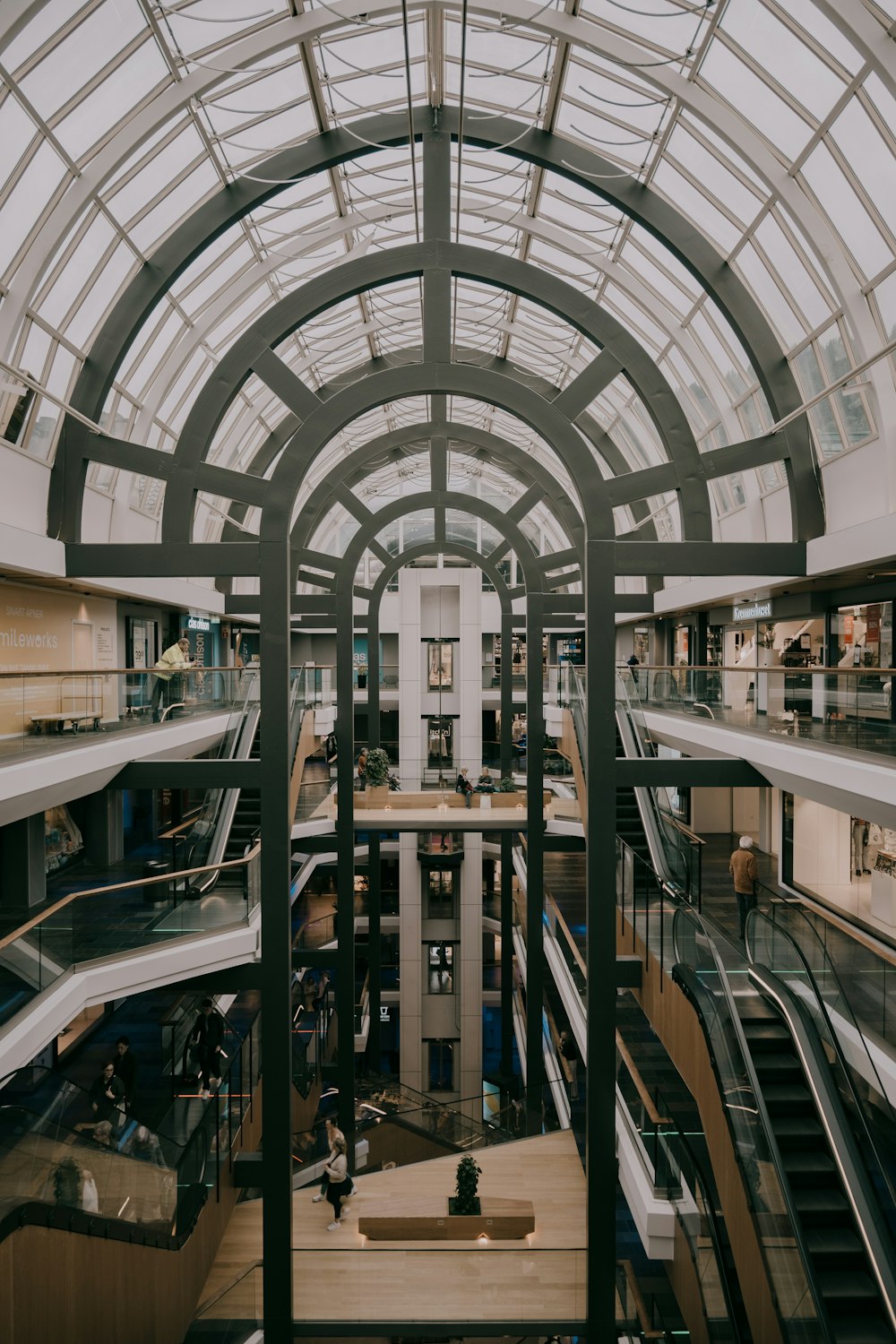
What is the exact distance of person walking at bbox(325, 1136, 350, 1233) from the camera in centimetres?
1312

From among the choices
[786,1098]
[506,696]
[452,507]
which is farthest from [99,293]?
[786,1098]

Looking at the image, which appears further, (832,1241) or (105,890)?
(105,890)

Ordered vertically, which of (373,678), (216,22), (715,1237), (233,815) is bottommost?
(715,1237)

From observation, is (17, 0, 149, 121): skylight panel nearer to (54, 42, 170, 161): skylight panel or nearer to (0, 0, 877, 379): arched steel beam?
(54, 42, 170, 161): skylight panel

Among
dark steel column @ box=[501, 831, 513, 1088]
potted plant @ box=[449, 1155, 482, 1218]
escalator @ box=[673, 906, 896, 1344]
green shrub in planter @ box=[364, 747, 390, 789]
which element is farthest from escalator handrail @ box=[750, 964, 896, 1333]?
green shrub in planter @ box=[364, 747, 390, 789]

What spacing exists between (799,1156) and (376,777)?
52.6 ft

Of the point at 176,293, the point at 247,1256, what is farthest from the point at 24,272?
the point at 247,1256

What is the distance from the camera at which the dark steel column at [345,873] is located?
1767 centimetres

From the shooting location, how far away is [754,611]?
2148 cm

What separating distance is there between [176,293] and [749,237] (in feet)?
38.8

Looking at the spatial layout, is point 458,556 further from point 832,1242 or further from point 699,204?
point 832,1242

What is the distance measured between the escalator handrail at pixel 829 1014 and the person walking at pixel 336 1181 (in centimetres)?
733

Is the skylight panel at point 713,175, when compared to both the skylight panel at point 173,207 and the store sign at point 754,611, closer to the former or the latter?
the skylight panel at point 173,207

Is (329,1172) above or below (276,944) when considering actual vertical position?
below
